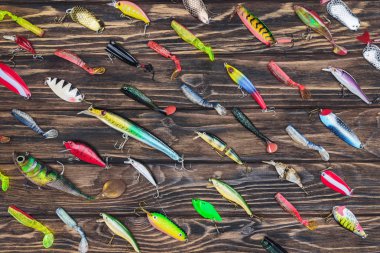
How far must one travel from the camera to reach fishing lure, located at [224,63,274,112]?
1573mm

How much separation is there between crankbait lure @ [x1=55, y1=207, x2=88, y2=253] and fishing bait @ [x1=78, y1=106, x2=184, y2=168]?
40cm

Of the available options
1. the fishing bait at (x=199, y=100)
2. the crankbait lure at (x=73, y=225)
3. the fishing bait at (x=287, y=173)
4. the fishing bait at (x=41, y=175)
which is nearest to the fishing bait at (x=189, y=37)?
the fishing bait at (x=199, y=100)

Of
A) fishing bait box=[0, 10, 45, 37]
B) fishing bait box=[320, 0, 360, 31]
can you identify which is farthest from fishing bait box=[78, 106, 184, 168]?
fishing bait box=[320, 0, 360, 31]

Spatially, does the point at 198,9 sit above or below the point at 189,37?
above

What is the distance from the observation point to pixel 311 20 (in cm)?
157

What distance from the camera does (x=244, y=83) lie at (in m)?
1.57

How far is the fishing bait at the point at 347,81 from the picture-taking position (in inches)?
61.7

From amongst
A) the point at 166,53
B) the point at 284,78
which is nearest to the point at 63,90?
the point at 166,53

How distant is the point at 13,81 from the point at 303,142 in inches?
45.8

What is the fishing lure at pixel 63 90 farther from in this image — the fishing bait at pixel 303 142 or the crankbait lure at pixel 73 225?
the fishing bait at pixel 303 142

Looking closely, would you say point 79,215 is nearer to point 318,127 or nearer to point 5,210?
point 5,210

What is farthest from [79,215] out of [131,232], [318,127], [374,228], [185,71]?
[374,228]

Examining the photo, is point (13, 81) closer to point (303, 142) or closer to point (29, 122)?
point (29, 122)

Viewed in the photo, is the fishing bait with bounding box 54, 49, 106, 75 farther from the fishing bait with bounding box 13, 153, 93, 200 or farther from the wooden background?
the fishing bait with bounding box 13, 153, 93, 200
